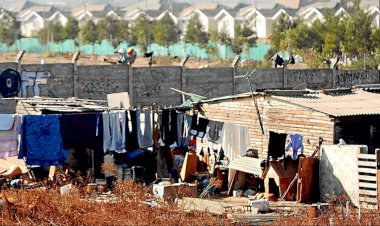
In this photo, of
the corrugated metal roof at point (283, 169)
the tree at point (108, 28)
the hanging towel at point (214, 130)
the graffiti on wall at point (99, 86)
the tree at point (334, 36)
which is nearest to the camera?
the corrugated metal roof at point (283, 169)

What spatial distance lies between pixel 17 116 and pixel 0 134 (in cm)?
57

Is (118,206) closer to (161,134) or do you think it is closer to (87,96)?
(161,134)

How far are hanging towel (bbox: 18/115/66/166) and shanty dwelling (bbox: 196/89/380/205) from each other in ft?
12.8

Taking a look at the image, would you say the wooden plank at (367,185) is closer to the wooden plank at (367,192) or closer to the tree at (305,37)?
the wooden plank at (367,192)

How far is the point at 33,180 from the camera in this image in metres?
19.2

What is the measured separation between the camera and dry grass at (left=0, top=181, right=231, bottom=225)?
48.5 feet

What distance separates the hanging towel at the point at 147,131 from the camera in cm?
2031

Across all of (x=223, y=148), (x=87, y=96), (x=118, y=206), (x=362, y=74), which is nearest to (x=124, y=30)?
(x=362, y=74)

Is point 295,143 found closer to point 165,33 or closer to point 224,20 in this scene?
point 165,33

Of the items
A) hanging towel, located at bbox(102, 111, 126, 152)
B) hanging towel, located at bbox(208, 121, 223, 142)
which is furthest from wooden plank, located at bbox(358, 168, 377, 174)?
hanging towel, located at bbox(102, 111, 126, 152)

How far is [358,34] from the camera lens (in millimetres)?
51094

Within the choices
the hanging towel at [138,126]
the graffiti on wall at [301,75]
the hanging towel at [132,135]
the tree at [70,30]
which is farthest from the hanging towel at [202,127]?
the tree at [70,30]

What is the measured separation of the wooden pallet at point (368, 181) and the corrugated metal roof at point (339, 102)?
5.05ft

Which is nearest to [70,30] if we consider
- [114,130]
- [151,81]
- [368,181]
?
[151,81]
